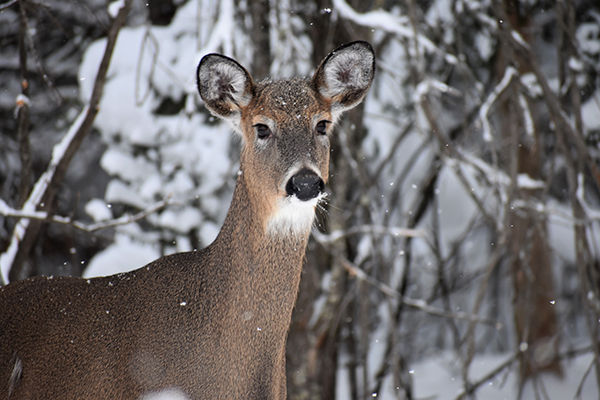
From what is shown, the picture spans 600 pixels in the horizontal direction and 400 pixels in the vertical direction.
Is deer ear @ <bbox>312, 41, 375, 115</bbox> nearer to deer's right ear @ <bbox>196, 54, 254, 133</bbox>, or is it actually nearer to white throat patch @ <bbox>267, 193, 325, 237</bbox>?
deer's right ear @ <bbox>196, 54, 254, 133</bbox>

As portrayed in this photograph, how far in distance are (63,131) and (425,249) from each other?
499 cm

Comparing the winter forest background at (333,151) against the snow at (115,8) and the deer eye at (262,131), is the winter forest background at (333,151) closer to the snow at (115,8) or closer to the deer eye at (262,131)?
the snow at (115,8)

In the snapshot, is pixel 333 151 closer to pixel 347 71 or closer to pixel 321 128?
pixel 347 71

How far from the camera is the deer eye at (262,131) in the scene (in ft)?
10.3

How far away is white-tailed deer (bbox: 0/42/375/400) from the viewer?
2.81 metres

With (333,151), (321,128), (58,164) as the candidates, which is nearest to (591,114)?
(333,151)

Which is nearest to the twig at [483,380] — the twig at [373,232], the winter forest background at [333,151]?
the winter forest background at [333,151]

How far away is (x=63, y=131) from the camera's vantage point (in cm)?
663

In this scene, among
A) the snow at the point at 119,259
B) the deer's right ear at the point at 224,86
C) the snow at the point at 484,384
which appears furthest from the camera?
the snow at the point at 484,384

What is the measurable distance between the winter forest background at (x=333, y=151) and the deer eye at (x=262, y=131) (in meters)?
0.77

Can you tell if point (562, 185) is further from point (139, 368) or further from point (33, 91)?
point (139, 368)

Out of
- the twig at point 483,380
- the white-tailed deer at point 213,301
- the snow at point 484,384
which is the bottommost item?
the snow at point 484,384

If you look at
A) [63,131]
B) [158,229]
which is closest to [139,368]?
[158,229]

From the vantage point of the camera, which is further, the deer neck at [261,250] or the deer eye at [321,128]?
the deer eye at [321,128]
